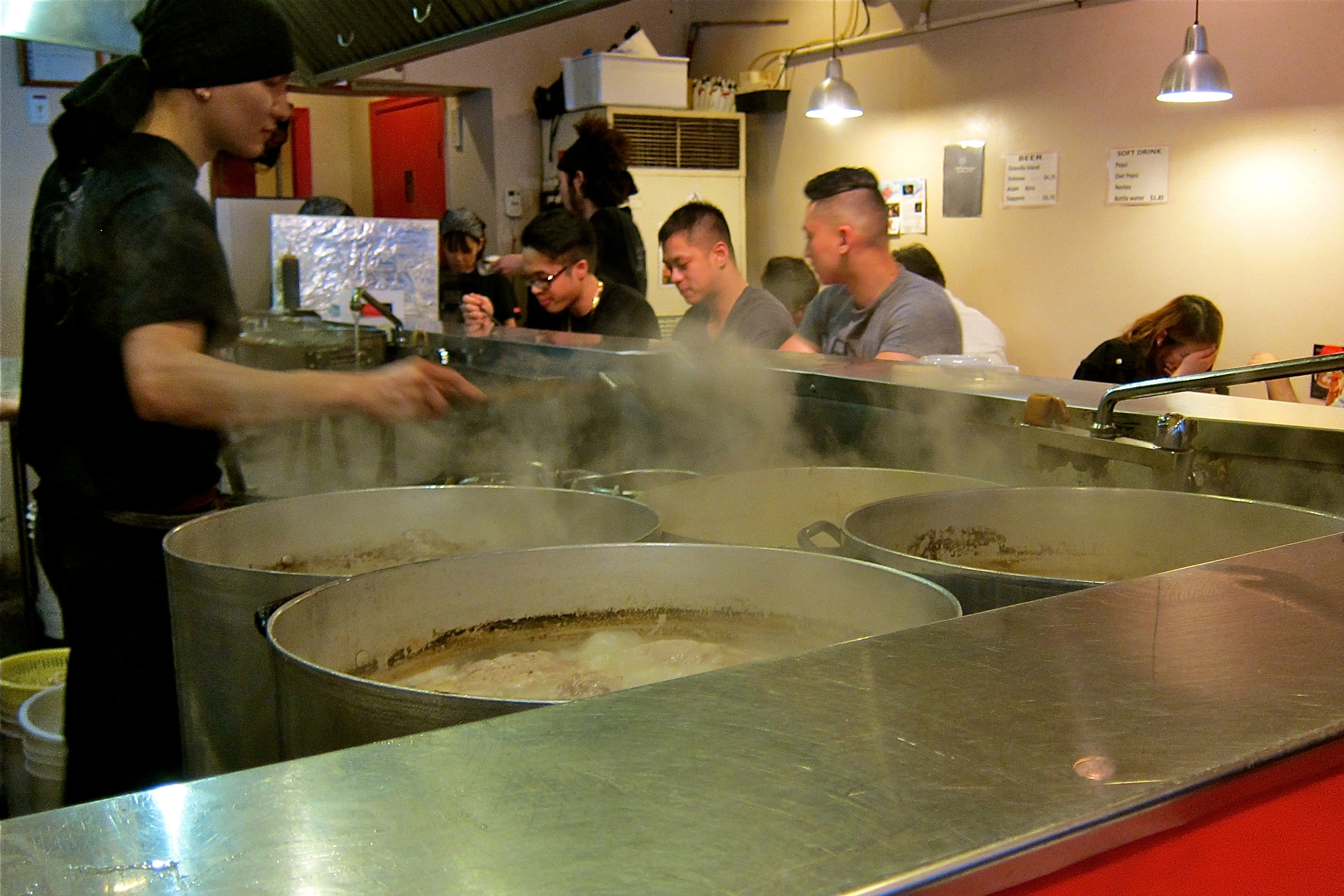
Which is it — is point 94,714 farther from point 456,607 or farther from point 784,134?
point 784,134

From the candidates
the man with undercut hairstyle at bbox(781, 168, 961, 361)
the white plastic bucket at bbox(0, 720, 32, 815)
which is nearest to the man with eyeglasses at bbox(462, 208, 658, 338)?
the man with undercut hairstyle at bbox(781, 168, 961, 361)

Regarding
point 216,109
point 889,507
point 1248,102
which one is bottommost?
point 889,507

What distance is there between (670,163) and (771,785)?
23.5ft

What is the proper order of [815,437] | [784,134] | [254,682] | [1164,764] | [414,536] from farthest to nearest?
[784,134] → [815,437] → [414,536] → [254,682] → [1164,764]

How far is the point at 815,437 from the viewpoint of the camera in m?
1.98

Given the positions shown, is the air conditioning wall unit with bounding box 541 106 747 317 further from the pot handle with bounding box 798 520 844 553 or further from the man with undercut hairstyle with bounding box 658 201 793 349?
the pot handle with bounding box 798 520 844 553

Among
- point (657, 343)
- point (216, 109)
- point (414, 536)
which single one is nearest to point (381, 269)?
point (657, 343)

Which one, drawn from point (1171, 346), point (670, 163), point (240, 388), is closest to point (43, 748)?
point (240, 388)

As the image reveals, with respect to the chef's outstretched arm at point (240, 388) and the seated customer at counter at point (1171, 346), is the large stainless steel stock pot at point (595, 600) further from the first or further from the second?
the seated customer at counter at point (1171, 346)

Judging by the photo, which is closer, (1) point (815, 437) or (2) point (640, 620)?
(2) point (640, 620)

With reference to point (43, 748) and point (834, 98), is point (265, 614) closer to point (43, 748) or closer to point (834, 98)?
point (43, 748)

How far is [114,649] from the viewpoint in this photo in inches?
67.2

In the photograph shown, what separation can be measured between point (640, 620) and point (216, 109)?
1153 mm

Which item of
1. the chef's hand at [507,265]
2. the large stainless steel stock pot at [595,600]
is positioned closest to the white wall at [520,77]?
the chef's hand at [507,265]
